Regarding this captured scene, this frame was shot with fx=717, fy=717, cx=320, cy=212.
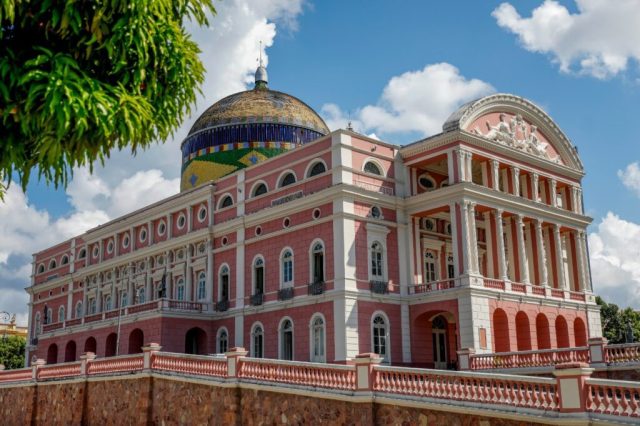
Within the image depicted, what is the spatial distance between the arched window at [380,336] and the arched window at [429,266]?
359 cm

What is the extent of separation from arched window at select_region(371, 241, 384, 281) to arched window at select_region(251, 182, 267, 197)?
21.3 ft

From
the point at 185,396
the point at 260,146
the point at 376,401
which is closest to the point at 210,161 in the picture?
the point at 260,146

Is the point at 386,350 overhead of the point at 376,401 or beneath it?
overhead

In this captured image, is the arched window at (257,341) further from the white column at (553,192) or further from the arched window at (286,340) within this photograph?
the white column at (553,192)

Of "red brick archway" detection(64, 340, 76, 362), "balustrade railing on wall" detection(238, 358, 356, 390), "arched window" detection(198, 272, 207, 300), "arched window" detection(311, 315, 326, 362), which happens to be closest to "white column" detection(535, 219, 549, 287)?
"arched window" detection(311, 315, 326, 362)

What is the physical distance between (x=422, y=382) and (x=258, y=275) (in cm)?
1753

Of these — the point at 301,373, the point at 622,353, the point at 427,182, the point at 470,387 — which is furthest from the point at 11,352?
the point at 470,387

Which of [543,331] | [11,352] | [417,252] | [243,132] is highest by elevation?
[243,132]

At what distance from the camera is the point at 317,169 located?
3064cm

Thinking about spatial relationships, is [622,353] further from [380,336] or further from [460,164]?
[460,164]

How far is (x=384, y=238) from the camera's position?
29.8 meters

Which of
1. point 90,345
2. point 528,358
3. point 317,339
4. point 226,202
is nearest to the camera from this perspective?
point 528,358

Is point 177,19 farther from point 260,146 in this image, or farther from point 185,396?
point 260,146

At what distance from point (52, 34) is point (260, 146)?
29.9m
